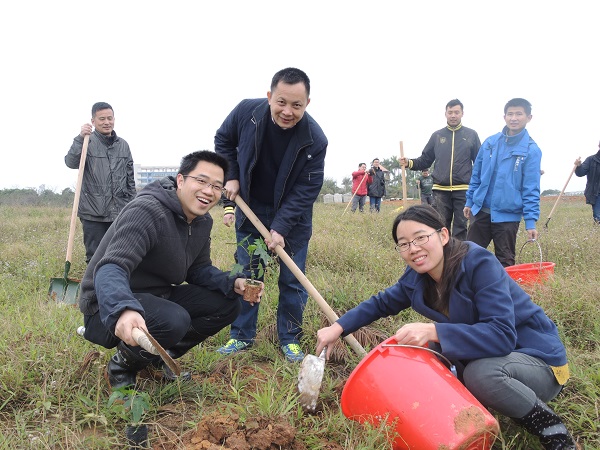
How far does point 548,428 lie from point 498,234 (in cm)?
253

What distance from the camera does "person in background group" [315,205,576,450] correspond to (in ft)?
5.90

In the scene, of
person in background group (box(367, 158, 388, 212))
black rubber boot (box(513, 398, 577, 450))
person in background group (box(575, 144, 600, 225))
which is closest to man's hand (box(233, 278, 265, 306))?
black rubber boot (box(513, 398, 577, 450))

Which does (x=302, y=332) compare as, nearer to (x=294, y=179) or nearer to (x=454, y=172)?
(x=294, y=179)

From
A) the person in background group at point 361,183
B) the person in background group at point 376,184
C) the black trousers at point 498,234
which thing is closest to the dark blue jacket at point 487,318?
the black trousers at point 498,234

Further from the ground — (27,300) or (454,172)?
(454,172)

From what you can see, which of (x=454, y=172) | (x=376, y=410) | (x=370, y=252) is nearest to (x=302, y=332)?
(x=376, y=410)

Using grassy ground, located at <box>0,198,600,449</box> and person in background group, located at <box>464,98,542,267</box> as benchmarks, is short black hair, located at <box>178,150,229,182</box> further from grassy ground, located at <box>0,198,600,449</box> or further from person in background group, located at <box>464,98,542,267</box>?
person in background group, located at <box>464,98,542,267</box>

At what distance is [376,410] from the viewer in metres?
1.81

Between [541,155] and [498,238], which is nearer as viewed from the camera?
[541,155]

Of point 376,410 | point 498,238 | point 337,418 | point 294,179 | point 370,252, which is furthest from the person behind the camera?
point 370,252

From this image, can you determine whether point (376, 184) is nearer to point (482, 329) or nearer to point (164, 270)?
point (164, 270)

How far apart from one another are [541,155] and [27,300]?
4.39 meters

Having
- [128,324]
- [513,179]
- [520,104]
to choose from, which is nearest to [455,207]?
[513,179]

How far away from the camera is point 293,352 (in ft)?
9.03
